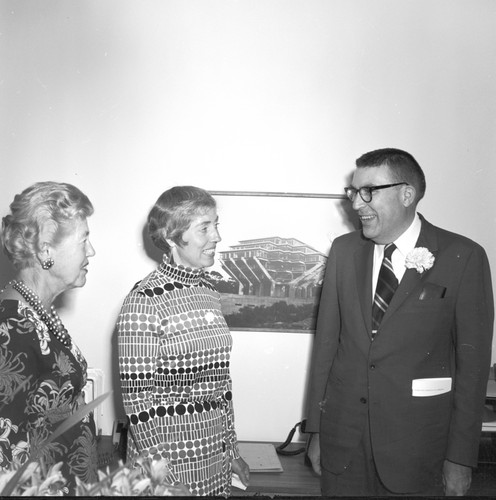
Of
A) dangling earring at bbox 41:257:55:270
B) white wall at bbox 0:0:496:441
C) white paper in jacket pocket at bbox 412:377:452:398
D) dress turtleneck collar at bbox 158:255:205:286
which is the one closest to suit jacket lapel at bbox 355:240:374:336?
white paper in jacket pocket at bbox 412:377:452:398

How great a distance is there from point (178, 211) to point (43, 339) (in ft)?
2.61

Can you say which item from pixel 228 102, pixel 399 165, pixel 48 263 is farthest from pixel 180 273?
pixel 228 102

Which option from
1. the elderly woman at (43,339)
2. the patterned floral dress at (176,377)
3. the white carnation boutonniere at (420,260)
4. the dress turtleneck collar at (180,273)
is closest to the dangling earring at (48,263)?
the elderly woman at (43,339)

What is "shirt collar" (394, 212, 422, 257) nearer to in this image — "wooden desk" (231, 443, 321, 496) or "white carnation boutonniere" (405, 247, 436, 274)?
"white carnation boutonniere" (405, 247, 436, 274)

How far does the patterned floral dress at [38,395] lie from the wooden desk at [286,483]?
99 cm

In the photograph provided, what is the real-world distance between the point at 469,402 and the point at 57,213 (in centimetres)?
164

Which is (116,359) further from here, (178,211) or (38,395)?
(38,395)

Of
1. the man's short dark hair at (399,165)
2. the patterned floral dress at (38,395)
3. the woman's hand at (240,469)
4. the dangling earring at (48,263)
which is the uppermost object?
the man's short dark hair at (399,165)

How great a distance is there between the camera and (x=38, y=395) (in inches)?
66.6

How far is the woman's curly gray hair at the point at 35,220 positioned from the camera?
1.87 meters

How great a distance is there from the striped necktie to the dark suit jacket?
0.03 meters

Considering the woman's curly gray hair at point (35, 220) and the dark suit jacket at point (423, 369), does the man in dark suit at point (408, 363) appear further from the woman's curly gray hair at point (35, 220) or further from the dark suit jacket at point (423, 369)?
the woman's curly gray hair at point (35, 220)

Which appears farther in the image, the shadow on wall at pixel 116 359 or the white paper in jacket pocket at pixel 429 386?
the shadow on wall at pixel 116 359

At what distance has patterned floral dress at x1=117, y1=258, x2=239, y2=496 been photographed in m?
2.18
